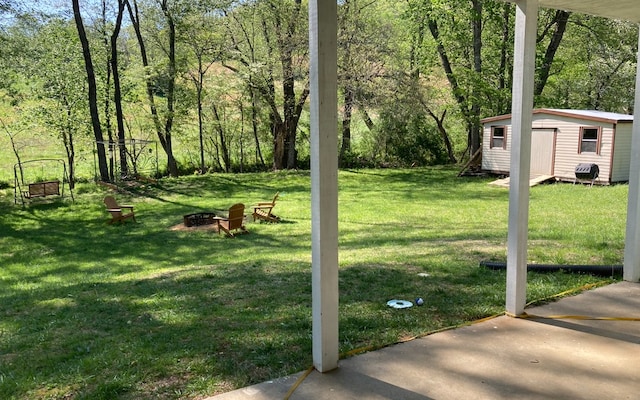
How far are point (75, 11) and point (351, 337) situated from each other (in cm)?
1802

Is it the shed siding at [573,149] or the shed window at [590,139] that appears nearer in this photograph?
the shed siding at [573,149]

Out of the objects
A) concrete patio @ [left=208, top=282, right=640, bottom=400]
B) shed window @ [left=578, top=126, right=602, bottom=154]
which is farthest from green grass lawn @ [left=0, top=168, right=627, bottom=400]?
shed window @ [left=578, top=126, right=602, bottom=154]

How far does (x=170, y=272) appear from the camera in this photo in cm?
721

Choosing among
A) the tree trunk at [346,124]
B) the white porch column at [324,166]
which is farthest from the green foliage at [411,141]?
the white porch column at [324,166]

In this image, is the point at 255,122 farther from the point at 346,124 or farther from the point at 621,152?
the point at 621,152

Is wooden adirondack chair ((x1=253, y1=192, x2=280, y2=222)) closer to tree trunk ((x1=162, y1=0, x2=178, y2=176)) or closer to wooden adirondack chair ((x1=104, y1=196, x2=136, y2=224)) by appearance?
wooden adirondack chair ((x1=104, y1=196, x2=136, y2=224))

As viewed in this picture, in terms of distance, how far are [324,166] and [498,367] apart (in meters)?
1.71

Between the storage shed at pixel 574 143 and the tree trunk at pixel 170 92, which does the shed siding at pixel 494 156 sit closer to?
the storage shed at pixel 574 143

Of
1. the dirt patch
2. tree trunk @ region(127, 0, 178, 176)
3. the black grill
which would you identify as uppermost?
tree trunk @ region(127, 0, 178, 176)

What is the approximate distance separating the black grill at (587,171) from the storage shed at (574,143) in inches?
5.7

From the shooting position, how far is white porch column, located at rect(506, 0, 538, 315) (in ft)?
12.3

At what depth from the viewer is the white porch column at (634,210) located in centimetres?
462

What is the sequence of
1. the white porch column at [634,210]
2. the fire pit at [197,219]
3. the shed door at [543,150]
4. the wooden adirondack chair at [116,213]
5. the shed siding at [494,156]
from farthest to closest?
1. the shed siding at [494,156]
2. the shed door at [543,150]
3. the wooden adirondack chair at [116,213]
4. the fire pit at [197,219]
5. the white porch column at [634,210]

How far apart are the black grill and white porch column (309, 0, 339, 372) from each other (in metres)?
16.0
